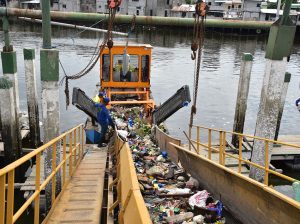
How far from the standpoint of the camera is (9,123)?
9711mm

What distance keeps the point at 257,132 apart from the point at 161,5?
59670 millimetres

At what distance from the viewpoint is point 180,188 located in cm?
655

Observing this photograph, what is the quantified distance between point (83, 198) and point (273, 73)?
4.32 meters

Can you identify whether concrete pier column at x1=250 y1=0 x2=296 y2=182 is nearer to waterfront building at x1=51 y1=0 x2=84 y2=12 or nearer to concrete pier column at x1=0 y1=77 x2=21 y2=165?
concrete pier column at x1=0 y1=77 x2=21 y2=165

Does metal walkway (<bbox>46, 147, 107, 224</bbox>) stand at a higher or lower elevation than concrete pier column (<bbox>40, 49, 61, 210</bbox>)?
lower

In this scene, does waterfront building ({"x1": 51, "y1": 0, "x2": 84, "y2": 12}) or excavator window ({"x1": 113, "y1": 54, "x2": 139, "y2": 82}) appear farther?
waterfront building ({"x1": 51, "y1": 0, "x2": 84, "y2": 12})

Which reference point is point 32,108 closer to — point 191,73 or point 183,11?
point 191,73

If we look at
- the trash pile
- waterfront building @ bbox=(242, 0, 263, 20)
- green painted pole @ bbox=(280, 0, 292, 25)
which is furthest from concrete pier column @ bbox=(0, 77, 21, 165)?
waterfront building @ bbox=(242, 0, 263, 20)

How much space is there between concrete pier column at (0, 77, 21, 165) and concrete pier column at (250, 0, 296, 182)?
630cm

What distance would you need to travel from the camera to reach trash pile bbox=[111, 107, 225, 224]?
5508 mm

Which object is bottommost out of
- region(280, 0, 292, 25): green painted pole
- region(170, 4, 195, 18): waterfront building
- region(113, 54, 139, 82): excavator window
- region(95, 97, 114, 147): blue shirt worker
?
region(95, 97, 114, 147): blue shirt worker

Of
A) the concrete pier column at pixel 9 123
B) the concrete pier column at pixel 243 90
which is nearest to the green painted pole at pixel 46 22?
the concrete pier column at pixel 9 123

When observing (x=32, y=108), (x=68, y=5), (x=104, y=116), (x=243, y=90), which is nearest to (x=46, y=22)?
(x=104, y=116)

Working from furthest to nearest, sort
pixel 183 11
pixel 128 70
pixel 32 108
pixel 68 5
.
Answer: pixel 68 5
pixel 183 11
pixel 128 70
pixel 32 108
